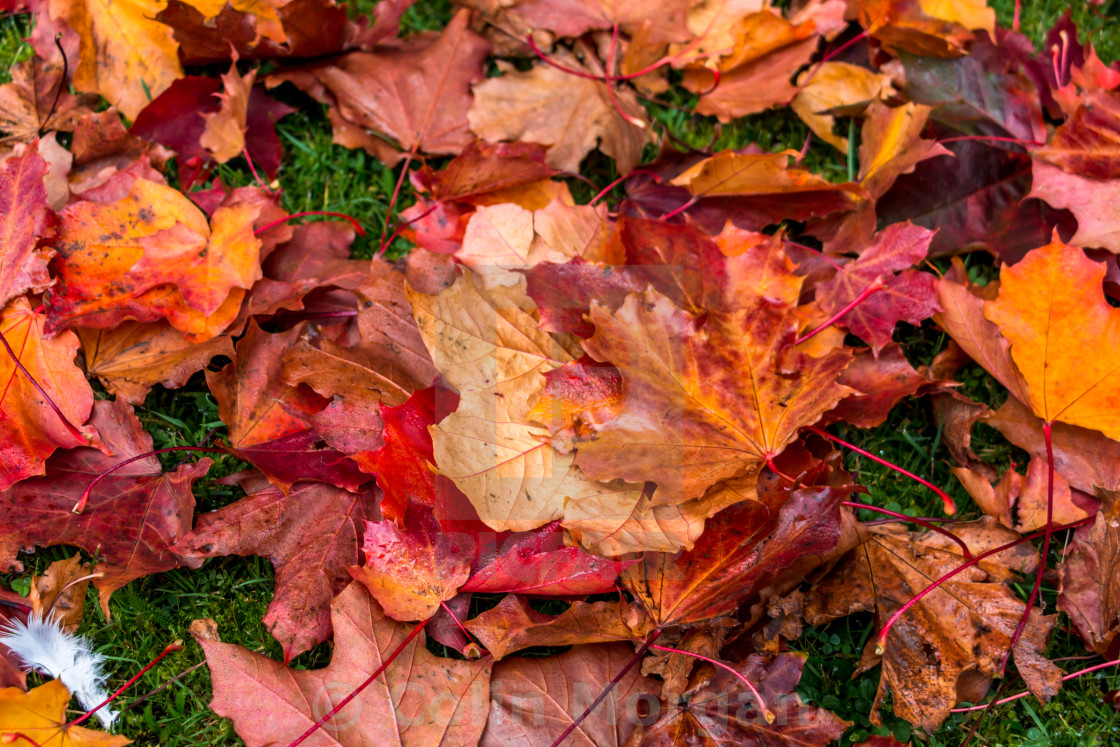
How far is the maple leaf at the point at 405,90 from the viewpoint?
6.27ft

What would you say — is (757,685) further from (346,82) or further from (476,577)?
(346,82)

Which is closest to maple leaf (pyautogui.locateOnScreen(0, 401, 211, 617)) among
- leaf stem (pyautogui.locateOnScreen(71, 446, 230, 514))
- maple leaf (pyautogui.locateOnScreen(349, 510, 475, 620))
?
leaf stem (pyautogui.locateOnScreen(71, 446, 230, 514))

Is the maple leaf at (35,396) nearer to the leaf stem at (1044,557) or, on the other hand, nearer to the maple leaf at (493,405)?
the maple leaf at (493,405)

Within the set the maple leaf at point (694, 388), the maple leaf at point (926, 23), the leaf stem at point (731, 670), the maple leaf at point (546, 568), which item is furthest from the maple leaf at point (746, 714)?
the maple leaf at point (926, 23)

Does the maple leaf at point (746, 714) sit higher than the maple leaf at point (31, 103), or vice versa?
the maple leaf at point (31, 103)

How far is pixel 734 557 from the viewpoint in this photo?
1.45 metres

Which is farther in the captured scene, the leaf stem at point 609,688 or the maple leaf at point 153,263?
the maple leaf at point 153,263

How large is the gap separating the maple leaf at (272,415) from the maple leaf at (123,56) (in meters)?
0.76

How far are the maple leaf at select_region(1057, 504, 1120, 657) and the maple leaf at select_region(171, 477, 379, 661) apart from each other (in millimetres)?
1377

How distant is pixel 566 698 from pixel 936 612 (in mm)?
714

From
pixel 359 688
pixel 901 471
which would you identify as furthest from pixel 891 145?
pixel 359 688

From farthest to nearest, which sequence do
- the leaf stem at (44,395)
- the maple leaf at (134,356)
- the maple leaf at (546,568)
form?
the maple leaf at (134,356) → the leaf stem at (44,395) → the maple leaf at (546,568)

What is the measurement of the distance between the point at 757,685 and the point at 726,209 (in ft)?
3.31

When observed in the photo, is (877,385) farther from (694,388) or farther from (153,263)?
(153,263)
